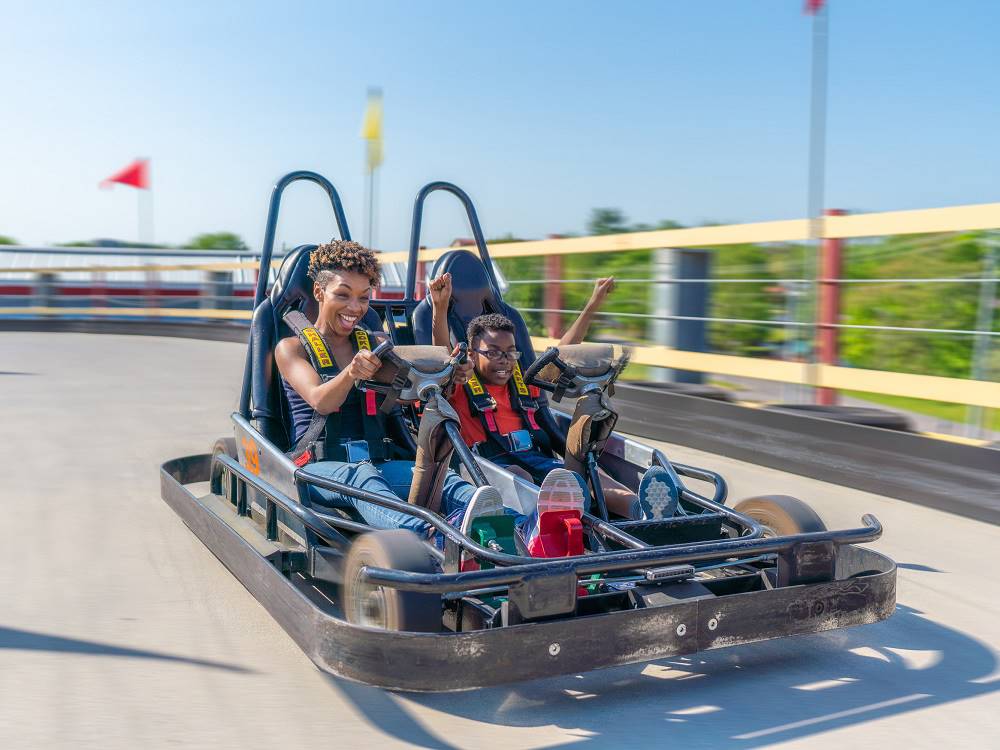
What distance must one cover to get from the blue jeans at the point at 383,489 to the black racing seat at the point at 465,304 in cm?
76

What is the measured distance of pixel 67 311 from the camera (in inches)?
641

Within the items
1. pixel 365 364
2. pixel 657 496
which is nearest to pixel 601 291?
pixel 657 496

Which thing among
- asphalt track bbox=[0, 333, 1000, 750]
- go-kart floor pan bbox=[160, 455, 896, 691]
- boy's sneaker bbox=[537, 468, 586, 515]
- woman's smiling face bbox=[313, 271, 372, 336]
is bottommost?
asphalt track bbox=[0, 333, 1000, 750]

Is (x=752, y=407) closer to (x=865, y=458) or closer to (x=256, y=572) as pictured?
(x=865, y=458)

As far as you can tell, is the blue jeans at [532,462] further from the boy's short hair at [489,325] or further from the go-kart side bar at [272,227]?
the go-kart side bar at [272,227]

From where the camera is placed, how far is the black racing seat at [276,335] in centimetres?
356

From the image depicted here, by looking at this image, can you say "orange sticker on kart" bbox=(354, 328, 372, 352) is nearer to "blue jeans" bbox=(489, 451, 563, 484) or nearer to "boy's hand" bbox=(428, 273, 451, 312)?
"boy's hand" bbox=(428, 273, 451, 312)

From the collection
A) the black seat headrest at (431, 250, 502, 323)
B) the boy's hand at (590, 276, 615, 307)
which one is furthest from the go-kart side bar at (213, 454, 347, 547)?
the boy's hand at (590, 276, 615, 307)

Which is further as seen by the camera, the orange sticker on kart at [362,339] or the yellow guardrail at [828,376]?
the yellow guardrail at [828,376]

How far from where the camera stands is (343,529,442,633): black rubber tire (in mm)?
2312

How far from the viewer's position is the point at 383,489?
2.91 meters

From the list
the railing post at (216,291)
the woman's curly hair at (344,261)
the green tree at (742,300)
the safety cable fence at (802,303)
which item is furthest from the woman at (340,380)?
the railing post at (216,291)

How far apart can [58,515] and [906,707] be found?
3132 mm

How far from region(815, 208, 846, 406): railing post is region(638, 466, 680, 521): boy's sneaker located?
2.62m
